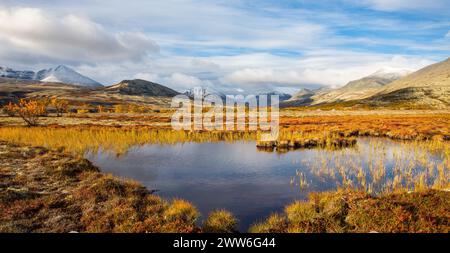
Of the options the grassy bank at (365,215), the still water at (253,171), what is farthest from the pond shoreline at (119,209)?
the still water at (253,171)

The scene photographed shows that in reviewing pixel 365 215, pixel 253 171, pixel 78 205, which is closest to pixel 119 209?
pixel 78 205

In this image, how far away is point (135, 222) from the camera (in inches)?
563

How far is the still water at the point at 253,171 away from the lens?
20.4 metres

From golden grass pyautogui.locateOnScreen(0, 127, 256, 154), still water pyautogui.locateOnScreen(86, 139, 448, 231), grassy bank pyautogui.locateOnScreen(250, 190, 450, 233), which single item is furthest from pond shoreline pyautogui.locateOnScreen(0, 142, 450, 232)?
golden grass pyautogui.locateOnScreen(0, 127, 256, 154)

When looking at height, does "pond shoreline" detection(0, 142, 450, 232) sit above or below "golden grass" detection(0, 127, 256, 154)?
below

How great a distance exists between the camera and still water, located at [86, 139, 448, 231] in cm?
2045

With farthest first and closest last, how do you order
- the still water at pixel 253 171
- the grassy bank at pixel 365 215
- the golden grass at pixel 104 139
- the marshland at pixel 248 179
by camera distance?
the golden grass at pixel 104 139
the still water at pixel 253 171
the marshland at pixel 248 179
the grassy bank at pixel 365 215

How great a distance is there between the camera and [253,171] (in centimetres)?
2806

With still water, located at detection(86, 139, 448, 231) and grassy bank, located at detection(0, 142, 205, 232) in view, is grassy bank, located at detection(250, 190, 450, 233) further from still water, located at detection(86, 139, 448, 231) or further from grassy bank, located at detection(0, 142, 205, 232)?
grassy bank, located at detection(0, 142, 205, 232)

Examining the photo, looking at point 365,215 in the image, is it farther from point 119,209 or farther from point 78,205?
point 78,205

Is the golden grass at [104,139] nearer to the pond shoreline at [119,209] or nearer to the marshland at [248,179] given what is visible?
the marshland at [248,179]

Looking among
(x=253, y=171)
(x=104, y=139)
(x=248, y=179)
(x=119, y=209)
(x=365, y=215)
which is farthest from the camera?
(x=104, y=139)
